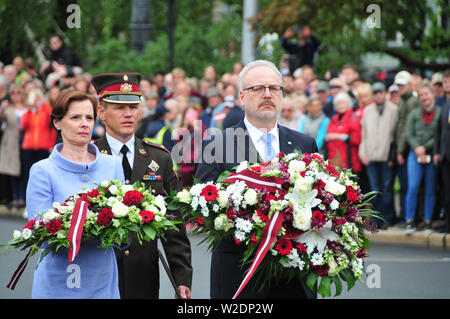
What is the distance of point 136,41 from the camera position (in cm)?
2139

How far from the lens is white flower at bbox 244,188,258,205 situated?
4.65 meters

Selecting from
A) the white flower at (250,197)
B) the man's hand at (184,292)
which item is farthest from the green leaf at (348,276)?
the man's hand at (184,292)

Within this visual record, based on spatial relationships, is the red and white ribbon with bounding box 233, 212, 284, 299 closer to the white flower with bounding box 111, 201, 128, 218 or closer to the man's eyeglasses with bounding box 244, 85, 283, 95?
the white flower with bounding box 111, 201, 128, 218

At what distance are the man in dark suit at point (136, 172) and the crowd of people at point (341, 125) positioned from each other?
633 centimetres

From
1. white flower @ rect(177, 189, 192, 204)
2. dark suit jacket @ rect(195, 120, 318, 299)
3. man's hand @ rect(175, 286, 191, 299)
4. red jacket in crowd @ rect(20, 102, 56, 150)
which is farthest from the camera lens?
red jacket in crowd @ rect(20, 102, 56, 150)

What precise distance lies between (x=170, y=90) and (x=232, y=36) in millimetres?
5278

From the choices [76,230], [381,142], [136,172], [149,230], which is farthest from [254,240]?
[381,142]

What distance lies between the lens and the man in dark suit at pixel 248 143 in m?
5.04

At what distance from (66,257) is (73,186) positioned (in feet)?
1.33

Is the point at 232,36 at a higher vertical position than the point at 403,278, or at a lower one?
higher

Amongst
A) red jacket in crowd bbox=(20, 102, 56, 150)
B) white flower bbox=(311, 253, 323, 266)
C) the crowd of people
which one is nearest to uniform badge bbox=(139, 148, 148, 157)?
white flower bbox=(311, 253, 323, 266)

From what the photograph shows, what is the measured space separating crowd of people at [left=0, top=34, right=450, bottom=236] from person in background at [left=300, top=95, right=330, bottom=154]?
0.6 inches
